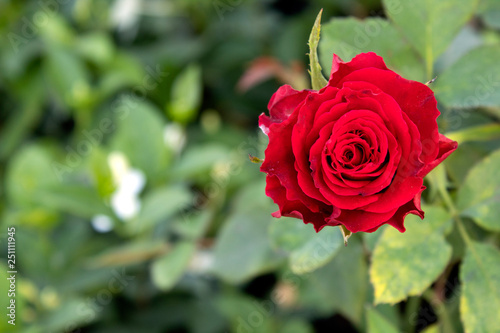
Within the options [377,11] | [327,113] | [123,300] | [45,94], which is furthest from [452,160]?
[45,94]

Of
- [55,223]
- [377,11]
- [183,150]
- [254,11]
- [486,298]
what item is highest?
[254,11]

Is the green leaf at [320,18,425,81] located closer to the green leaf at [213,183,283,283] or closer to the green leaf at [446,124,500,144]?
the green leaf at [446,124,500,144]

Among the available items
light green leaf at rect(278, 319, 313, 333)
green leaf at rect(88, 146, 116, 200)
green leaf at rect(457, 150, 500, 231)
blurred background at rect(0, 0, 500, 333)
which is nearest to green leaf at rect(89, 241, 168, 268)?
blurred background at rect(0, 0, 500, 333)

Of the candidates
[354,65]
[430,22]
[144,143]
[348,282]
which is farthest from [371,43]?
[144,143]

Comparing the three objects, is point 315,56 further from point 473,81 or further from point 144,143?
point 144,143

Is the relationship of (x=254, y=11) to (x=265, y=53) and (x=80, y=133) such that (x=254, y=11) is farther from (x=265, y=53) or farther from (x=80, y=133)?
(x=80, y=133)
